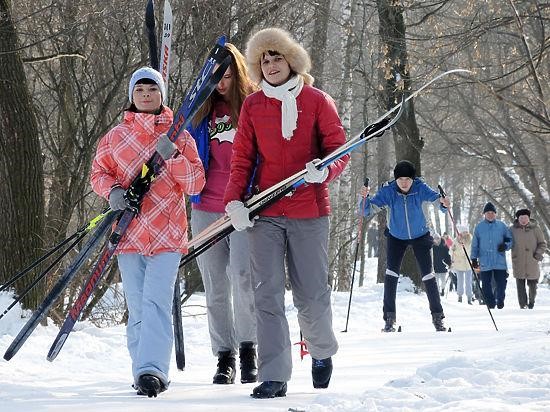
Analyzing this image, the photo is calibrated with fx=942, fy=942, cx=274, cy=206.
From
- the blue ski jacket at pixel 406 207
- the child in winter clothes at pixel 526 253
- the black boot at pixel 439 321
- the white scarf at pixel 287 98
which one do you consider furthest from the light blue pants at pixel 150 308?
the child in winter clothes at pixel 526 253

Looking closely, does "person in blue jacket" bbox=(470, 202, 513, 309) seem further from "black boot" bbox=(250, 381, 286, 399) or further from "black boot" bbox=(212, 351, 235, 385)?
"black boot" bbox=(250, 381, 286, 399)

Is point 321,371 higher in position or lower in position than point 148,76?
lower

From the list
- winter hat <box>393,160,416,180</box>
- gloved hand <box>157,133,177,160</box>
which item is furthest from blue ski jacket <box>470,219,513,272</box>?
gloved hand <box>157,133,177,160</box>

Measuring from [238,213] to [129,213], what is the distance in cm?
62

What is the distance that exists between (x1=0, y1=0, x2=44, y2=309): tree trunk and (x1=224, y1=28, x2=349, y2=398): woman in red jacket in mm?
3899

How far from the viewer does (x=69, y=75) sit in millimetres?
11094

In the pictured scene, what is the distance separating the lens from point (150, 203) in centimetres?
508

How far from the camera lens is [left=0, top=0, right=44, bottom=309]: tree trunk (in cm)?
828

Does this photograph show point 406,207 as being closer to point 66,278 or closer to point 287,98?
point 66,278

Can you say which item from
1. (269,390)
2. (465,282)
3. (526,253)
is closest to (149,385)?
(269,390)

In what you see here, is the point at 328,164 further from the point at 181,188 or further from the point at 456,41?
the point at 456,41

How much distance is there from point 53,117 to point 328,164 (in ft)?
29.2

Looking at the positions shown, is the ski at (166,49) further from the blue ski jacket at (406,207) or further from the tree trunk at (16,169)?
the blue ski jacket at (406,207)

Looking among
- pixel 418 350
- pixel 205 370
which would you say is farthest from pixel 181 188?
pixel 418 350
